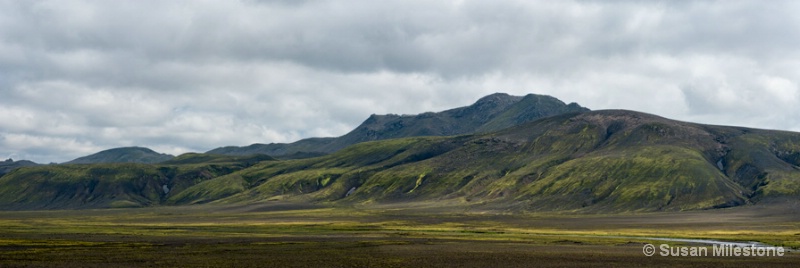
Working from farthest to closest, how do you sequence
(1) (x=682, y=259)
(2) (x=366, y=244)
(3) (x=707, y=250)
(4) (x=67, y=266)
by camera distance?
1. (2) (x=366, y=244)
2. (3) (x=707, y=250)
3. (1) (x=682, y=259)
4. (4) (x=67, y=266)

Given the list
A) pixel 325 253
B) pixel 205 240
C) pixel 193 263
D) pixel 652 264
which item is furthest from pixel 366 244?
pixel 652 264

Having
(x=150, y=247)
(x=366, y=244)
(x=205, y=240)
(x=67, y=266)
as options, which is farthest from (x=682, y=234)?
(x=67, y=266)

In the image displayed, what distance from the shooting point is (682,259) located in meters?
83.2

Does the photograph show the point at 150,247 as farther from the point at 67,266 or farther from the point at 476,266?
the point at 476,266

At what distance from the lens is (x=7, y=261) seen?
76.8 m

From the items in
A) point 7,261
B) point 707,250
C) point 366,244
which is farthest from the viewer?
point 366,244

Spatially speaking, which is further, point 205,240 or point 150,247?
point 205,240

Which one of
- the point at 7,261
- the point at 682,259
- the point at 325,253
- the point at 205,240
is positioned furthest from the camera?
the point at 205,240

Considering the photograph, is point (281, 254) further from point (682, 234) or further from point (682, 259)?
point (682, 234)

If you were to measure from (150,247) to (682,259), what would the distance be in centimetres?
7322

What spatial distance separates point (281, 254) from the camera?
88.0 metres

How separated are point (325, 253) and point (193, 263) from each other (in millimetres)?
19538

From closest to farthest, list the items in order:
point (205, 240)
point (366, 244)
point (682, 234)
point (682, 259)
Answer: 1. point (682, 259)
2. point (366, 244)
3. point (205, 240)
4. point (682, 234)

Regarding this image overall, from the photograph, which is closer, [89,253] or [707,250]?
[89,253]
